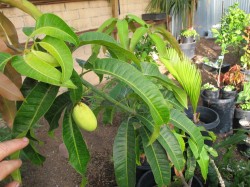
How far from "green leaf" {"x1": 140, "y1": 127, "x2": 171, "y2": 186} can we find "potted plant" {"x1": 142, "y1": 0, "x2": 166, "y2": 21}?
14.8 feet

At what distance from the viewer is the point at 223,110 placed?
2.74 m

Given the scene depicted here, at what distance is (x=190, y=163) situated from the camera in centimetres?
127

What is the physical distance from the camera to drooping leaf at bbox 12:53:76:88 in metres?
0.53

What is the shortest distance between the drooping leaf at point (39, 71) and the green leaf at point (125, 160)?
0.45 metres

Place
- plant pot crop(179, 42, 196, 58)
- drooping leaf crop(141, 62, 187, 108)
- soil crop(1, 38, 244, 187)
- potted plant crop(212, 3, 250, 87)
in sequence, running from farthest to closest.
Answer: plant pot crop(179, 42, 196, 58), potted plant crop(212, 3, 250, 87), soil crop(1, 38, 244, 187), drooping leaf crop(141, 62, 187, 108)

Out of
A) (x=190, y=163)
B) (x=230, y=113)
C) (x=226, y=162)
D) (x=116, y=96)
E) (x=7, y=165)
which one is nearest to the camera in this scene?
(x=7, y=165)

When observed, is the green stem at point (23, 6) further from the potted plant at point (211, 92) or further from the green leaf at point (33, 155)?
the potted plant at point (211, 92)

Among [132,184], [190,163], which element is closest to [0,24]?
[132,184]

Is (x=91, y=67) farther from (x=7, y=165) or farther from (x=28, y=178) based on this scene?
(x=28, y=178)

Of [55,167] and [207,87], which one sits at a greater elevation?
[207,87]

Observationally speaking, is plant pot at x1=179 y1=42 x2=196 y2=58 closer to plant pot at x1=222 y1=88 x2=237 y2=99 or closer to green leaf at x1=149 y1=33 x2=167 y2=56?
plant pot at x1=222 y1=88 x2=237 y2=99

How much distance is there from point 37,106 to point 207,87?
2577 millimetres

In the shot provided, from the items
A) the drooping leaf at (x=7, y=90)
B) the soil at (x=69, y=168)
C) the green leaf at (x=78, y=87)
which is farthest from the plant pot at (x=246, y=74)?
the drooping leaf at (x=7, y=90)

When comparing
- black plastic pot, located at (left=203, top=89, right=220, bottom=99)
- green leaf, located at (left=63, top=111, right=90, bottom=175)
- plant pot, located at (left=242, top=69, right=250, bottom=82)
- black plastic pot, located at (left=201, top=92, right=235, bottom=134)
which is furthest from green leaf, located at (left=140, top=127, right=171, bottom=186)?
plant pot, located at (left=242, top=69, right=250, bottom=82)
